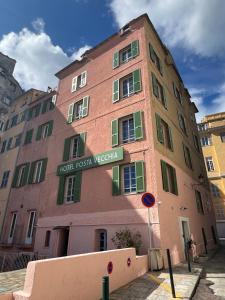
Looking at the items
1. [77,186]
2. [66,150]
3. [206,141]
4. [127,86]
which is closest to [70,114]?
[66,150]

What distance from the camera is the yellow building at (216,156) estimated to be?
28672 mm

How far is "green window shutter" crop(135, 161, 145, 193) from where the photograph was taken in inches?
373

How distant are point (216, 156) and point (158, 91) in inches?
851

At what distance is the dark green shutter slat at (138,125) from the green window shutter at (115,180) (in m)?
1.91

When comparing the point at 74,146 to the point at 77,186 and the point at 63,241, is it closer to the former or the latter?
the point at 77,186

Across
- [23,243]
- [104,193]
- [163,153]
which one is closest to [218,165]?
[163,153]

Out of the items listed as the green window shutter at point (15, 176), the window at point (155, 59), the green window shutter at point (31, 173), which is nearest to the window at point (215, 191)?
the window at point (155, 59)

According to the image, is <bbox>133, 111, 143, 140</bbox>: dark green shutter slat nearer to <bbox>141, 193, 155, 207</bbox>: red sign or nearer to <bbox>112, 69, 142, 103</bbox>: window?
<bbox>112, 69, 142, 103</bbox>: window

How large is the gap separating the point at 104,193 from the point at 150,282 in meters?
5.08

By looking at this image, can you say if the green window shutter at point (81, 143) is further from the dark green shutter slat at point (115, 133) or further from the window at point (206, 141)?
the window at point (206, 141)

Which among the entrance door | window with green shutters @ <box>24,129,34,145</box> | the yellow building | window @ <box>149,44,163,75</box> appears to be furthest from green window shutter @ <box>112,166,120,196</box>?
the yellow building

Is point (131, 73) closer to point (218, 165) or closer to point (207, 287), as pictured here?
point (207, 287)

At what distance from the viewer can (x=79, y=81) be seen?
1684 centimetres

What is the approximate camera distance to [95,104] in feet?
46.0
